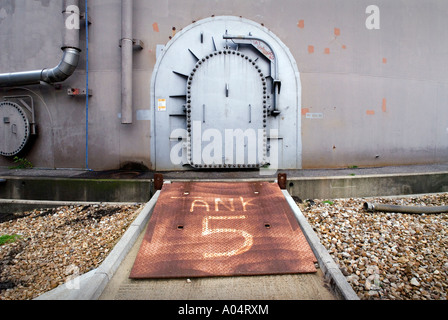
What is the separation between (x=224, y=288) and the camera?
251 centimetres

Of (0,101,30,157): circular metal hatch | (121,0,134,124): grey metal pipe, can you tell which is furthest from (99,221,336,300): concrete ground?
(0,101,30,157): circular metal hatch

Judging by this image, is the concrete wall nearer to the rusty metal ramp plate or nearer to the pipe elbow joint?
the pipe elbow joint

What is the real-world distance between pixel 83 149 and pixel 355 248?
6690 millimetres

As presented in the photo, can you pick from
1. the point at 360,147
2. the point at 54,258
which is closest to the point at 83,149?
the point at 54,258

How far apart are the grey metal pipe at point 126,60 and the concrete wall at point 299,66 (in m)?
0.31

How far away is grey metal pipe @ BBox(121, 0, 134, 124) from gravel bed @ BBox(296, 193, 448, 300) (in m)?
4.71

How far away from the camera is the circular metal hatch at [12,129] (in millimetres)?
6367

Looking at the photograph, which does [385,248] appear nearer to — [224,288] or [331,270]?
[331,270]

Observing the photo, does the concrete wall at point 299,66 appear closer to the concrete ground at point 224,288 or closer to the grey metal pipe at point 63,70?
the grey metal pipe at point 63,70

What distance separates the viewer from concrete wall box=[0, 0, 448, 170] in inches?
248

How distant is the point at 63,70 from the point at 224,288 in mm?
6551

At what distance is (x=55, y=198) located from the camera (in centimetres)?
506

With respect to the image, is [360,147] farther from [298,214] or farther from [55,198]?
[55,198]

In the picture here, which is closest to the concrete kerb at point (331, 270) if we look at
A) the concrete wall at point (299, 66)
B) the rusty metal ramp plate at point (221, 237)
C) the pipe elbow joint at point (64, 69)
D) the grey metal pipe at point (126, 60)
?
the rusty metal ramp plate at point (221, 237)
